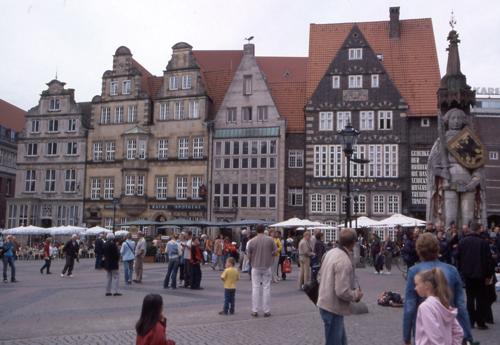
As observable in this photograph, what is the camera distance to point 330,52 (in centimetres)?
4606

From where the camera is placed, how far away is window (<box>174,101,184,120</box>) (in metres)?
45.4

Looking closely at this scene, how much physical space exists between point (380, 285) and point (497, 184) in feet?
138

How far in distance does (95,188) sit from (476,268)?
4116cm

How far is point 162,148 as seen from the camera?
45.9m

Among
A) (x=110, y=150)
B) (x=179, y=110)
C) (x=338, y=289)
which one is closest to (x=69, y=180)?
(x=110, y=150)

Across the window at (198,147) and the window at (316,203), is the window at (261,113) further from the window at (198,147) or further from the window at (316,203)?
the window at (316,203)

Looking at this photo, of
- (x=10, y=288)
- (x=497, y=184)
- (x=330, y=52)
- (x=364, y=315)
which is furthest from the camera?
(x=497, y=184)

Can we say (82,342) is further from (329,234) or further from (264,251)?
(329,234)

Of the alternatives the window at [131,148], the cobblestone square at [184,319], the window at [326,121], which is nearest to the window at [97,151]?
the window at [131,148]

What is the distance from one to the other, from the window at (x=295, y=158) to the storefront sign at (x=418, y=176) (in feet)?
25.1

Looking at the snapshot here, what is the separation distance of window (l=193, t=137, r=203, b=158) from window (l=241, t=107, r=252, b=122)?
3.62 metres

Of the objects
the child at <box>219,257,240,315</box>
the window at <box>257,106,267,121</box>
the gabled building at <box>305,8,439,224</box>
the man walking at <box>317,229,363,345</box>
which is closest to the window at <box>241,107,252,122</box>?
the window at <box>257,106,267,121</box>

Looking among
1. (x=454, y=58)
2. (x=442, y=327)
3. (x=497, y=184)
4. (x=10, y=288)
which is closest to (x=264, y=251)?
(x=442, y=327)

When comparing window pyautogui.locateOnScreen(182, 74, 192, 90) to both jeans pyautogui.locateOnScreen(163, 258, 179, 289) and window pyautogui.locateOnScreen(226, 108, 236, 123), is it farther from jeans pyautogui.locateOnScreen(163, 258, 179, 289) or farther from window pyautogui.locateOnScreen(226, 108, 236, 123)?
jeans pyautogui.locateOnScreen(163, 258, 179, 289)
